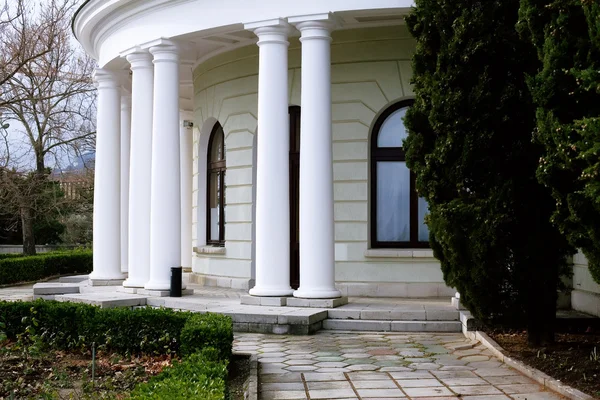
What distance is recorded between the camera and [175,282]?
52.8 feet

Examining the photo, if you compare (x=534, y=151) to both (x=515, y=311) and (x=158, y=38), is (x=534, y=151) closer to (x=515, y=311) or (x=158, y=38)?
(x=515, y=311)

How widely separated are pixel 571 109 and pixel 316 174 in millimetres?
6783

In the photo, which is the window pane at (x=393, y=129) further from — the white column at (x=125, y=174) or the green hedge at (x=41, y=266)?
the green hedge at (x=41, y=266)

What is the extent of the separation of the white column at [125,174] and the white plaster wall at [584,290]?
11.9m

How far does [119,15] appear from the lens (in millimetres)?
17656

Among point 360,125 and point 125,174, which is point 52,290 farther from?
point 360,125

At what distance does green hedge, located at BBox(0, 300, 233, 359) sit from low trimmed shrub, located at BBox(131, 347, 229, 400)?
64 cm

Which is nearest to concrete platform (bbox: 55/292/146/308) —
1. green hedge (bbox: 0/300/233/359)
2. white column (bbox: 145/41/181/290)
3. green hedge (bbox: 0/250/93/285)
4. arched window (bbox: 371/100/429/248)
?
white column (bbox: 145/41/181/290)

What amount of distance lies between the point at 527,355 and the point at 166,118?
9.07 metres

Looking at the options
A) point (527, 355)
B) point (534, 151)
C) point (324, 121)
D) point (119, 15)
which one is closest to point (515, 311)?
point (527, 355)

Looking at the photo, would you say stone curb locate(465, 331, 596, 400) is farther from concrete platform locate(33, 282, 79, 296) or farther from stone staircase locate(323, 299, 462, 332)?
concrete platform locate(33, 282, 79, 296)

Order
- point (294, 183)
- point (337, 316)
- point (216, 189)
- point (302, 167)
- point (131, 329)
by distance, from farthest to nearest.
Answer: point (216, 189) < point (294, 183) < point (302, 167) < point (337, 316) < point (131, 329)

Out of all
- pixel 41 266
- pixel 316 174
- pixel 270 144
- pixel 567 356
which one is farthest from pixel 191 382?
pixel 41 266

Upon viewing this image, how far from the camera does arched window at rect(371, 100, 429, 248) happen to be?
17.0 metres
